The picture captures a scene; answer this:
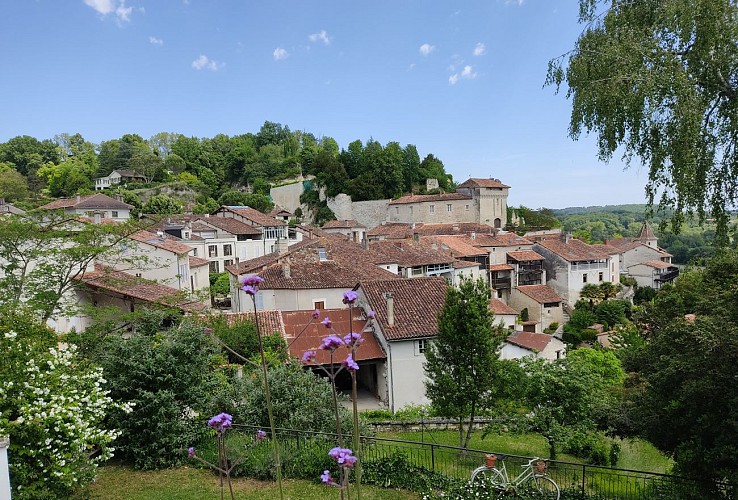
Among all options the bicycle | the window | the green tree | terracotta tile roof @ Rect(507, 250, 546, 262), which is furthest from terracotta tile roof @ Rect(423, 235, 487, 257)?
the green tree

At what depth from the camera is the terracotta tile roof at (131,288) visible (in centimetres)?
1659

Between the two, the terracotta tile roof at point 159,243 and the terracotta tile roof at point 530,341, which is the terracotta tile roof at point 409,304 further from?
the terracotta tile roof at point 159,243

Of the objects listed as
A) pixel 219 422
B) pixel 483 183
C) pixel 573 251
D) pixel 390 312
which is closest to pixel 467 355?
pixel 390 312

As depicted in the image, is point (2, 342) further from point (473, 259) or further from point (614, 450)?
point (473, 259)

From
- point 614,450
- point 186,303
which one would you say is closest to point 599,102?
point 614,450

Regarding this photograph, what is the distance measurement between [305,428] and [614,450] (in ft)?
31.8

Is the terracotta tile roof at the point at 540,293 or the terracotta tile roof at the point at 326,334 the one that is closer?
the terracotta tile roof at the point at 326,334

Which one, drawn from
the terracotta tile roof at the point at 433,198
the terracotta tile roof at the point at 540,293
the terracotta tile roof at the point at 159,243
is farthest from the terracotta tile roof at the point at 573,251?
the terracotta tile roof at the point at 159,243

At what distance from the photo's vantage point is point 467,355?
13.8 meters

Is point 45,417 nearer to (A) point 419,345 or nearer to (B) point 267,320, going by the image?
(B) point 267,320

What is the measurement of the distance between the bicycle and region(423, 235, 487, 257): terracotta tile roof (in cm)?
3605

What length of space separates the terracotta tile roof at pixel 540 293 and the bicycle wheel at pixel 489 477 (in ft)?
129

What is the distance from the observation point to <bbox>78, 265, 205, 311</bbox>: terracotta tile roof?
16.6 m

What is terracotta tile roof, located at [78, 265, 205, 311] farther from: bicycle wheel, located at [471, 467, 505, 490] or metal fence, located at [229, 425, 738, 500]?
bicycle wheel, located at [471, 467, 505, 490]
